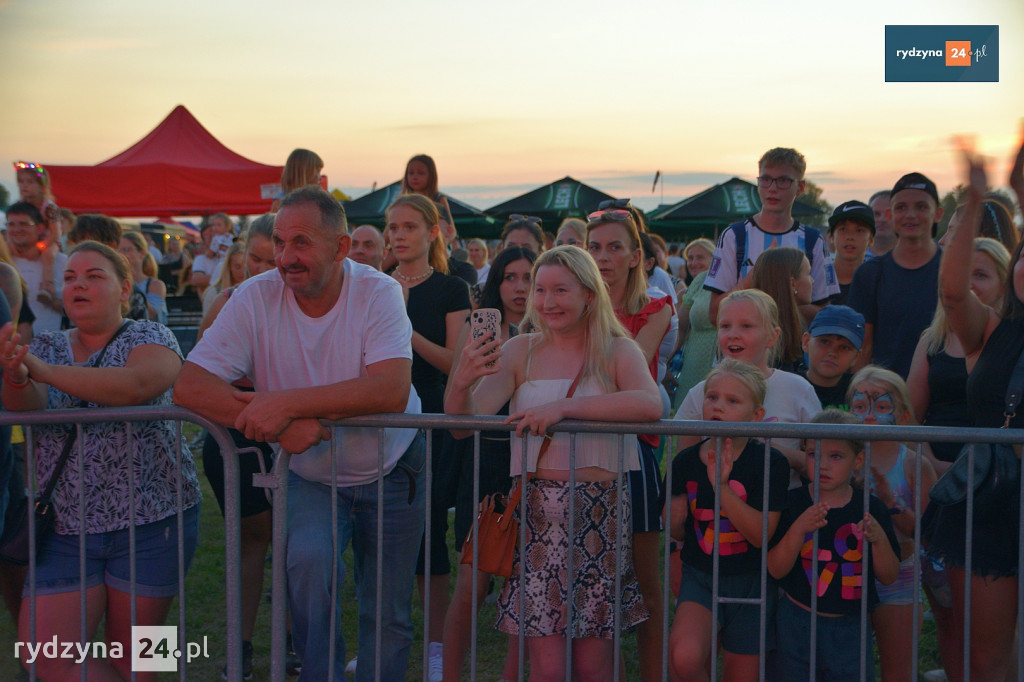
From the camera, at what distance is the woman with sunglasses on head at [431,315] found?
4.32 metres

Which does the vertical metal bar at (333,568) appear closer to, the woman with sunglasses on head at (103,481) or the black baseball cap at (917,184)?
the woman with sunglasses on head at (103,481)

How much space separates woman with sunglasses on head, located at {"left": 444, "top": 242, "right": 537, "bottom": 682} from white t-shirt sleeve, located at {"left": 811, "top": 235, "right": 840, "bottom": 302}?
5.63 ft

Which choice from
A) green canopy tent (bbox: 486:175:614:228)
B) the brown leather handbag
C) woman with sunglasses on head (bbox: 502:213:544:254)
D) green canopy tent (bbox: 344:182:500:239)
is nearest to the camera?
the brown leather handbag

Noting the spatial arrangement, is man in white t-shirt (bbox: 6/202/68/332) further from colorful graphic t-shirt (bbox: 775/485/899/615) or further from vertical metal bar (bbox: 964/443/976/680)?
vertical metal bar (bbox: 964/443/976/680)

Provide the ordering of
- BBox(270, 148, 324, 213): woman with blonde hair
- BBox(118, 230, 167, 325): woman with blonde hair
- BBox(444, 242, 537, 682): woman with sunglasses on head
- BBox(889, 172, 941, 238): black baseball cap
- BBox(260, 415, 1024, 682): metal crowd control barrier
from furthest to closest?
BBox(118, 230, 167, 325): woman with blonde hair < BBox(270, 148, 324, 213): woman with blonde hair < BBox(889, 172, 941, 238): black baseball cap < BBox(444, 242, 537, 682): woman with sunglasses on head < BBox(260, 415, 1024, 682): metal crowd control barrier

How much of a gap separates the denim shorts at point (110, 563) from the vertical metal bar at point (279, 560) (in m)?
0.43

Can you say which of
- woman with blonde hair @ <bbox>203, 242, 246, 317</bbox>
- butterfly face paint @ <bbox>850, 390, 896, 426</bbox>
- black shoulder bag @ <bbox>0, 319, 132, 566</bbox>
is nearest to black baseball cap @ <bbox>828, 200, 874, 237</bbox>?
butterfly face paint @ <bbox>850, 390, 896, 426</bbox>

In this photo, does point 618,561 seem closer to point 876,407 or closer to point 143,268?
point 876,407

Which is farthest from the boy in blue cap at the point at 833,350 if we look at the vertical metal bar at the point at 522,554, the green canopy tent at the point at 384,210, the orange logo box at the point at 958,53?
the green canopy tent at the point at 384,210

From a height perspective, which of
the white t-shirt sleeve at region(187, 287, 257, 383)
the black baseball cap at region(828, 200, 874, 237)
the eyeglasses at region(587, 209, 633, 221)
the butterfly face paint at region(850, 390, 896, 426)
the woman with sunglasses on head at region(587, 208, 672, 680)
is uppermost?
the black baseball cap at region(828, 200, 874, 237)

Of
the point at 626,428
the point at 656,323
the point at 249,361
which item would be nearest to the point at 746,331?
the point at 656,323

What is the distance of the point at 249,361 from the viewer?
11.0 ft

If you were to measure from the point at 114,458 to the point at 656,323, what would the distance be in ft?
8.43

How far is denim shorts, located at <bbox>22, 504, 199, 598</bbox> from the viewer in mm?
3264
